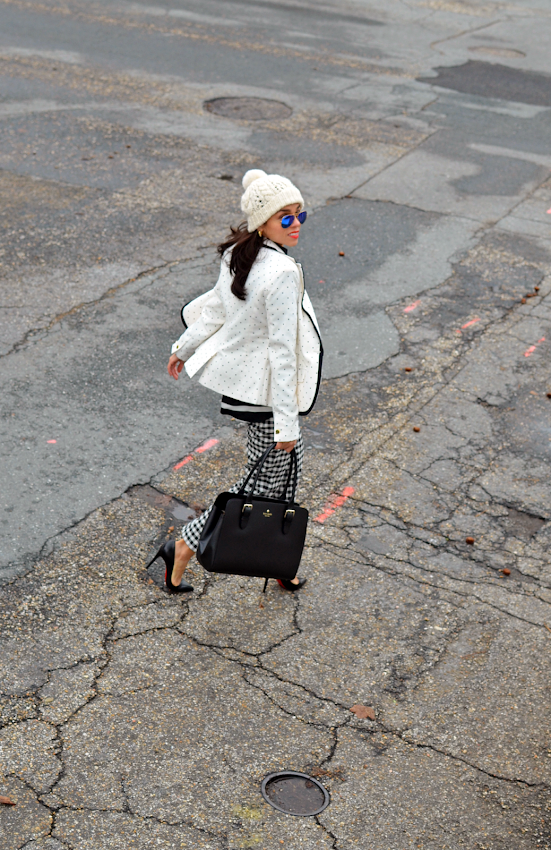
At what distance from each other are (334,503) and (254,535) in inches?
59.0

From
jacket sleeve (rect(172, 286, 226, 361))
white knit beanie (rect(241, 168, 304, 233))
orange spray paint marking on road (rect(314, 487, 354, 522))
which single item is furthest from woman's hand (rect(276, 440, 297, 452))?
orange spray paint marking on road (rect(314, 487, 354, 522))

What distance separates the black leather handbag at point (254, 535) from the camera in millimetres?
4156

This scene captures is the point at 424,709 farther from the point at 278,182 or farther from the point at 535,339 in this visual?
the point at 535,339

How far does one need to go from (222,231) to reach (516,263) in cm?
307

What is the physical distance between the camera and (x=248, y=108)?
12.6m

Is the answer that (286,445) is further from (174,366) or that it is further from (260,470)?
(174,366)

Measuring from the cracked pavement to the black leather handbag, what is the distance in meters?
0.54

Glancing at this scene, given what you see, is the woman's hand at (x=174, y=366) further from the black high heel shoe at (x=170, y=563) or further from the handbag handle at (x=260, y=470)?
the black high heel shoe at (x=170, y=563)

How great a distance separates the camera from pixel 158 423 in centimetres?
617

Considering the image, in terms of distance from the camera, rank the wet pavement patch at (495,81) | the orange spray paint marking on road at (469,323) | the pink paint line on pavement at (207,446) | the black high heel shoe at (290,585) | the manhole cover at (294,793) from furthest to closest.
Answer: the wet pavement patch at (495,81), the orange spray paint marking on road at (469,323), the pink paint line on pavement at (207,446), the black high heel shoe at (290,585), the manhole cover at (294,793)

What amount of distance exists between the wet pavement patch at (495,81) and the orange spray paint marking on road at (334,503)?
10.6 meters

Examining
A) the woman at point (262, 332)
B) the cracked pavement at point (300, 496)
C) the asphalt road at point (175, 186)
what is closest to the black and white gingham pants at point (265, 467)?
the woman at point (262, 332)

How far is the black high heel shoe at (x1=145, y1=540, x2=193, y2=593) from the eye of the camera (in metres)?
4.72

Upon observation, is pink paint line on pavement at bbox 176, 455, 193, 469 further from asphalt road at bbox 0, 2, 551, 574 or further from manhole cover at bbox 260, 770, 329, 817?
manhole cover at bbox 260, 770, 329, 817
